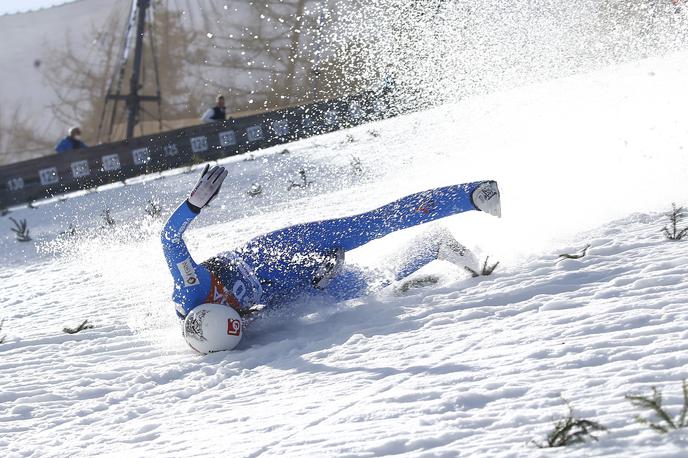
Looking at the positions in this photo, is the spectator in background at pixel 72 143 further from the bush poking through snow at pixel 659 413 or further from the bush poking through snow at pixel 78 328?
the bush poking through snow at pixel 659 413

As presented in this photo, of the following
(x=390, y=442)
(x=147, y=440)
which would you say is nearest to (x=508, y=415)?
(x=390, y=442)

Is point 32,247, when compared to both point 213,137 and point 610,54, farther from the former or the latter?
point 610,54

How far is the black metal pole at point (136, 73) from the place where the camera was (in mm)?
20688

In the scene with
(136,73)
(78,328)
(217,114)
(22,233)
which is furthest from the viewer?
(136,73)

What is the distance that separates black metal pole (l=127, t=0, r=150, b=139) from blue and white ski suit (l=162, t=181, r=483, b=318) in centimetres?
1520

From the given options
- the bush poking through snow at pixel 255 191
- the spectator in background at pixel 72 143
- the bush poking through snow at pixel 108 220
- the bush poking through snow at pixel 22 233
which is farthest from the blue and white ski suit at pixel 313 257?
the spectator in background at pixel 72 143

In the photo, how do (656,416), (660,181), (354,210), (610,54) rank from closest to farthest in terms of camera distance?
(656,416) < (660,181) < (354,210) < (610,54)

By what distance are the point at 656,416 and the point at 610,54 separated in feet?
52.5

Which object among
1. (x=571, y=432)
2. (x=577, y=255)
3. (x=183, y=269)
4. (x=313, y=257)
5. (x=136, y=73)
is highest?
(x=136, y=73)

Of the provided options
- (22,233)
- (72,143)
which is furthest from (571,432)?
(72,143)

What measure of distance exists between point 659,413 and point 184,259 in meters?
3.24

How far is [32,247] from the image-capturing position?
11.8m

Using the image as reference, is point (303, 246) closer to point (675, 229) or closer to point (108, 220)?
point (675, 229)

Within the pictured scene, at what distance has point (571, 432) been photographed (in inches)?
116
